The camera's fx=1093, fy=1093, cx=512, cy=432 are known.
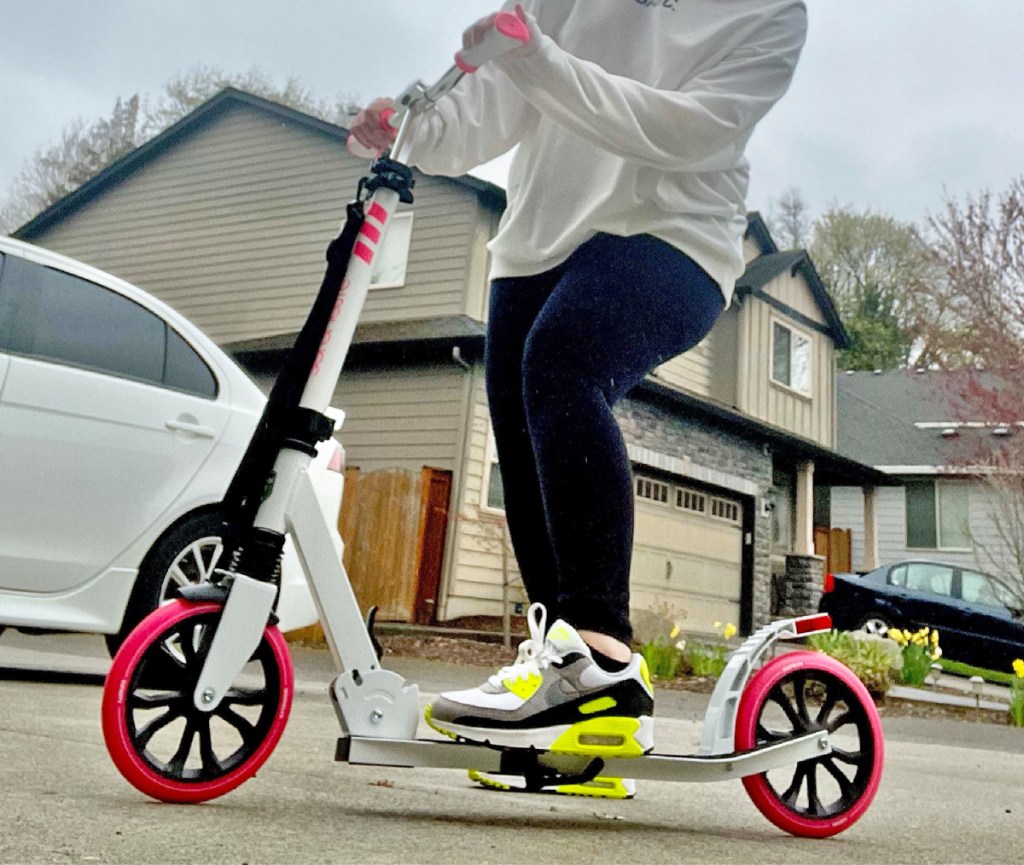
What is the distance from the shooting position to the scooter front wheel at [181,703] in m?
1.42

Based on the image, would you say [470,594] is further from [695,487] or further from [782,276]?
[782,276]

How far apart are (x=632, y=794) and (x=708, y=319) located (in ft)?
2.73

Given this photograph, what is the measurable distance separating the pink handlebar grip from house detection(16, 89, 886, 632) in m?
8.52

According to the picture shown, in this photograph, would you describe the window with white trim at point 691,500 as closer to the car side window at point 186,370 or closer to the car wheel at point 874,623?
the car wheel at point 874,623

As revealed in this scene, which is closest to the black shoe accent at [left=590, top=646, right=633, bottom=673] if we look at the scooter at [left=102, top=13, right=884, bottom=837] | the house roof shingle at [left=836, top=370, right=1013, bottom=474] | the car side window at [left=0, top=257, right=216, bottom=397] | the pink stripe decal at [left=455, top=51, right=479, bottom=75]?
the scooter at [left=102, top=13, right=884, bottom=837]

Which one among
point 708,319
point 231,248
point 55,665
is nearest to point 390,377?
point 231,248

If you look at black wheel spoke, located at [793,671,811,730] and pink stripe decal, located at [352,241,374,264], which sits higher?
pink stripe decal, located at [352,241,374,264]

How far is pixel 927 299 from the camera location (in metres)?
18.2

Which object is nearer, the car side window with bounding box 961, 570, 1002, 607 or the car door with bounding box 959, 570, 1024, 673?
the car door with bounding box 959, 570, 1024, 673

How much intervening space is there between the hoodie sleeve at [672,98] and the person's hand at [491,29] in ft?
0.04

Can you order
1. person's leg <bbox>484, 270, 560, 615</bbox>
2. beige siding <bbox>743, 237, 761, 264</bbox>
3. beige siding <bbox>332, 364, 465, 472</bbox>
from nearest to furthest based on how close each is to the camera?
person's leg <bbox>484, 270, 560, 615</bbox>, beige siding <bbox>332, 364, 465, 472</bbox>, beige siding <bbox>743, 237, 761, 264</bbox>

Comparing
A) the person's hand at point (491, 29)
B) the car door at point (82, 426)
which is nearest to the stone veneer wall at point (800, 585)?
the car door at point (82, 426)

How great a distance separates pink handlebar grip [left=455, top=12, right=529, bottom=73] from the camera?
1439mm

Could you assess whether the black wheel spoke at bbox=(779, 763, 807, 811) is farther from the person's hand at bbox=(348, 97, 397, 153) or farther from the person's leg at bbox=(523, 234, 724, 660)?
the person's hand at bbox=(348, 97, 397, 153)
